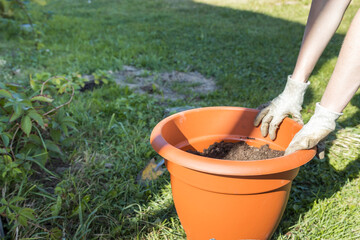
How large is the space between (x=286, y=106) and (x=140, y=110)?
145 cm

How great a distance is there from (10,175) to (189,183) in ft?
3.29

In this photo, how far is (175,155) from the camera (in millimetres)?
1169

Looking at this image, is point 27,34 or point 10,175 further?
point 27,34

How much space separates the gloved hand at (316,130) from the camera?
1242 millimetres

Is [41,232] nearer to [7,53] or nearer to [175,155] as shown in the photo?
[175,155]

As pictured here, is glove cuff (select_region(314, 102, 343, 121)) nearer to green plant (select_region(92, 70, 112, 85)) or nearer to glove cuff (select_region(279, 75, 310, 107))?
glove cuff (select_region(279, 75, 310, 107))

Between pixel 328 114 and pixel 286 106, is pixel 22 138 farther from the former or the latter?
pixel 328 114

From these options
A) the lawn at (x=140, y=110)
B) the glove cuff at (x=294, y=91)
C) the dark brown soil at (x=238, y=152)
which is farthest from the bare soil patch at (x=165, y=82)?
the glove cuff at (x=294, y=91)

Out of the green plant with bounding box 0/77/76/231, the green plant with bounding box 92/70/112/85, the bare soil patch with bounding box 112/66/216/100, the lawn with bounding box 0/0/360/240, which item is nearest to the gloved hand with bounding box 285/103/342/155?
the lawn with bounding box 0/0/360/240

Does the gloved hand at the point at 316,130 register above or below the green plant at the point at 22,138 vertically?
above

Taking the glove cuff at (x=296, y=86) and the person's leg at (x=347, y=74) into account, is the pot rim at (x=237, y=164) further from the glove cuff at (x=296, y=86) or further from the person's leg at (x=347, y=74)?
the glove cuff at (x=296, y=86)

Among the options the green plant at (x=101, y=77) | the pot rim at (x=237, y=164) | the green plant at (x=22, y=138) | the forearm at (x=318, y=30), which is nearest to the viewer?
the pot rim at (x=237, y=164)

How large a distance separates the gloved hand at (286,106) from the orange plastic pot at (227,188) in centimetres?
5

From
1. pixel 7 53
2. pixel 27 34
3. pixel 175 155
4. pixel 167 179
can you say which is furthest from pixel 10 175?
pixel 27 34
